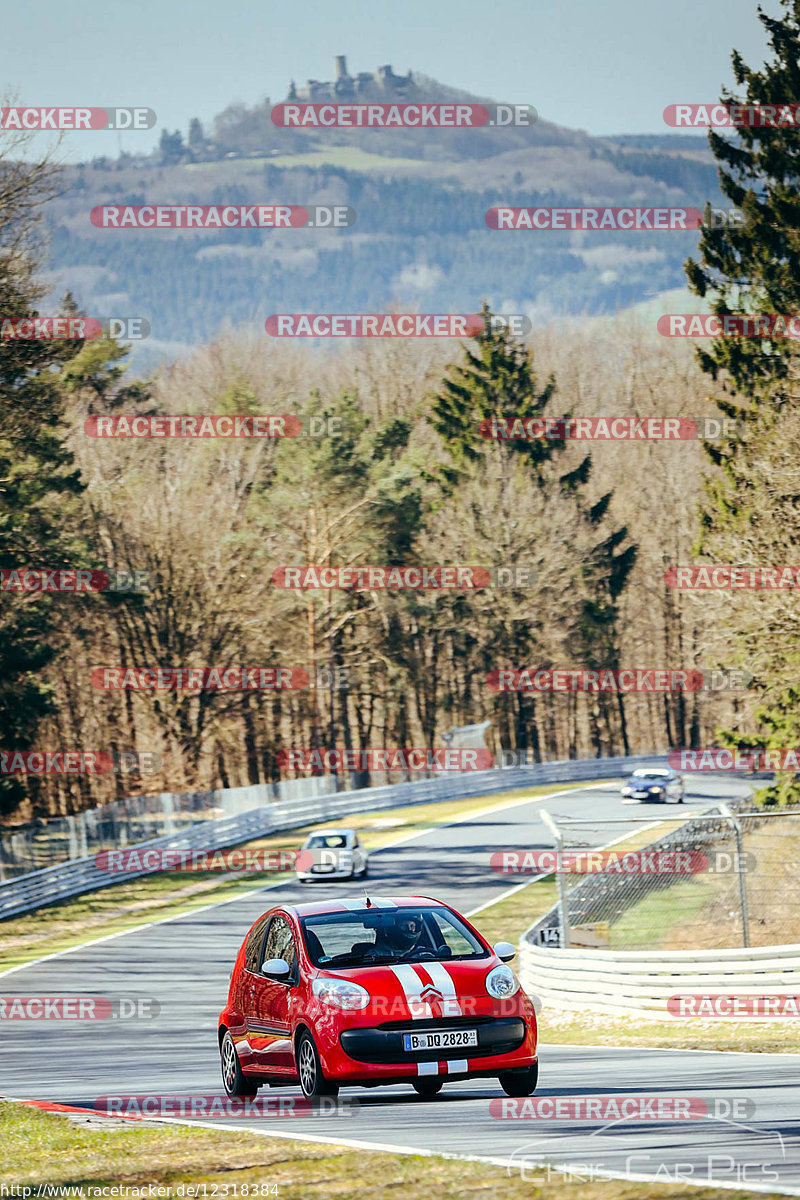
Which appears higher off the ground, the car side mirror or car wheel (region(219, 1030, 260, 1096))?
the car side mirror

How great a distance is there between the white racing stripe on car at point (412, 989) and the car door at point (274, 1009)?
927 mm

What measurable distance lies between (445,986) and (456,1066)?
0.53 meters

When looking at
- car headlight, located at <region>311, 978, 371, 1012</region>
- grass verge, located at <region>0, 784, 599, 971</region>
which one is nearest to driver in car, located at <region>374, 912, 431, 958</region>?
car headlight, located at <region>311, 978, 371, 1012</region>

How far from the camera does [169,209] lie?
130 ft

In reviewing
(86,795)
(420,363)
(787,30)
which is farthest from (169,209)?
(420,363)

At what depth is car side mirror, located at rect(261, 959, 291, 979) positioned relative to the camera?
10344mm

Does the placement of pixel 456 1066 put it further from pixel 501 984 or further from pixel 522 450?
pixel 522 450

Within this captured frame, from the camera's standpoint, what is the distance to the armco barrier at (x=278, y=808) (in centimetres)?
3438

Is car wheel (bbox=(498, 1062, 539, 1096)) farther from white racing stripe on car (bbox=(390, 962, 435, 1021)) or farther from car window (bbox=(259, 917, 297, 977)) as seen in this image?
car window (bbox=(259, 917, 297, 977))

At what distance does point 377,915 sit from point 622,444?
74.6 meters

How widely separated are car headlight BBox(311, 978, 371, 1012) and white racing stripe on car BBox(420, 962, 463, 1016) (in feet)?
1.61

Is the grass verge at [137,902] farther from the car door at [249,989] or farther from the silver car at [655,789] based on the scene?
the car door at [249,989]

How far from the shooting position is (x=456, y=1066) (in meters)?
9.44

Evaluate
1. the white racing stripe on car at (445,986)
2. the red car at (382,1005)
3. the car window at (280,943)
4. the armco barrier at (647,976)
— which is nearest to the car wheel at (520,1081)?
the red car at (382,1005)
